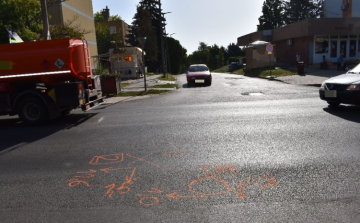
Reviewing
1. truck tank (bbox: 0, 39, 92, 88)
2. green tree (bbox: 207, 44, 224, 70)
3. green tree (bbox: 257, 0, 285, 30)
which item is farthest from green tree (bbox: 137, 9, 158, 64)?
truck tank (bbox: 0, 39, 92, 88)

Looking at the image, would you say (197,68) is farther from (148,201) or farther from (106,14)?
(106,14)

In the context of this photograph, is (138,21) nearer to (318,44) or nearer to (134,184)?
(318,44)

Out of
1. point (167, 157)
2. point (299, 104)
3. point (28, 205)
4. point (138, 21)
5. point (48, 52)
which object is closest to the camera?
point (28, 205)

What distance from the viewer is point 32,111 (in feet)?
33.3

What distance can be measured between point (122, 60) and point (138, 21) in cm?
2138

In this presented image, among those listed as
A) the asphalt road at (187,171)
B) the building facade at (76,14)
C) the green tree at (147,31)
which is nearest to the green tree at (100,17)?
the green tree at (147,31)

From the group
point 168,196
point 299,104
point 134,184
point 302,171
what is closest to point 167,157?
point 134,184

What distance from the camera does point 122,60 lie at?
35.4 m

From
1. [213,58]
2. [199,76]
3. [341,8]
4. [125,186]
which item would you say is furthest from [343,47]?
[213,58]

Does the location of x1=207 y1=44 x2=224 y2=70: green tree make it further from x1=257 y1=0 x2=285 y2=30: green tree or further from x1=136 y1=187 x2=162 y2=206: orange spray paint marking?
x1=136 y1=187 x2=162 y2=206: orange spray paint marking

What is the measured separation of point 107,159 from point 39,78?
18.1 ft

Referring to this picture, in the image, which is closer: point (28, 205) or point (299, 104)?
point (28, 205)

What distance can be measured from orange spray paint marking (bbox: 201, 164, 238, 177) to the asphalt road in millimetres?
17

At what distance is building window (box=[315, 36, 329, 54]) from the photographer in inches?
1278
